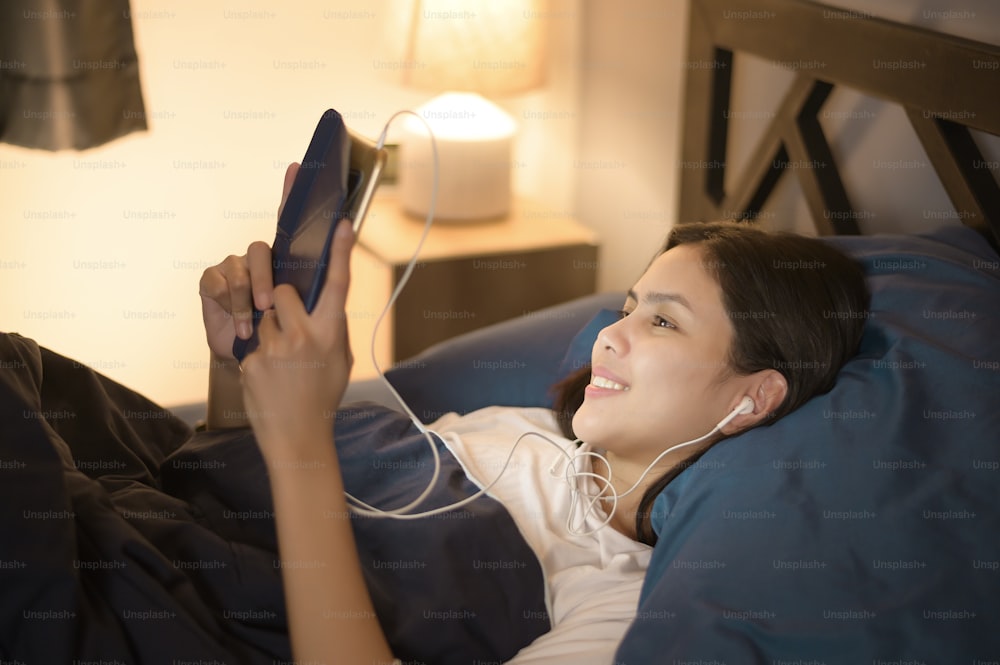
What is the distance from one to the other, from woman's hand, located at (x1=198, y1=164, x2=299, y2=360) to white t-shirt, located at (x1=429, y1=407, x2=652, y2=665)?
365mm

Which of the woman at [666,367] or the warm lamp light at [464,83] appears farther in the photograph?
the warm lamp light at [464,83]

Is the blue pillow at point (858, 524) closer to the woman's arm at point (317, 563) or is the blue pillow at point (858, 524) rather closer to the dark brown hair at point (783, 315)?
the dark brown hair at point (783, 315)

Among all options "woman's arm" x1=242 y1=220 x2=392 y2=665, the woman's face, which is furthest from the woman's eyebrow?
"woman's arm" x1=242 y1=220 x2=392 y2=665

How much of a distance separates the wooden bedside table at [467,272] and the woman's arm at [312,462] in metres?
1.32

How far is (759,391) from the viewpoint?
128cm

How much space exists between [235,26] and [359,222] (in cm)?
172

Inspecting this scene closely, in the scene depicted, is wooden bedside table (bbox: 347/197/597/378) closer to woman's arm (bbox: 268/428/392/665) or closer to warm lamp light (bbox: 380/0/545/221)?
warm lamp light (bbox: 380/0/545/221)

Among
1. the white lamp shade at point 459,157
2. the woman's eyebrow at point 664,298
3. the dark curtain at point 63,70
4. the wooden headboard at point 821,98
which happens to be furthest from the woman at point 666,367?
the dark curtain at point 63,70

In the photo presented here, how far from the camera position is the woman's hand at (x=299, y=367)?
93 centimetres

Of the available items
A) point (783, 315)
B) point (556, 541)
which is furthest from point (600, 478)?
point (783, 315)

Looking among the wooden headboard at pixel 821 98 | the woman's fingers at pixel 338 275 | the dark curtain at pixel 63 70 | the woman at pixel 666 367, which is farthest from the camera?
the dark curtain at pixel 63 70

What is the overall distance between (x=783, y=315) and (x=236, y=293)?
68 centimetres

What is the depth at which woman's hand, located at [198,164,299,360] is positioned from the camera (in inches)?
41.3

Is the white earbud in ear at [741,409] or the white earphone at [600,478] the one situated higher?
the white earbud in ear at [741,409]
